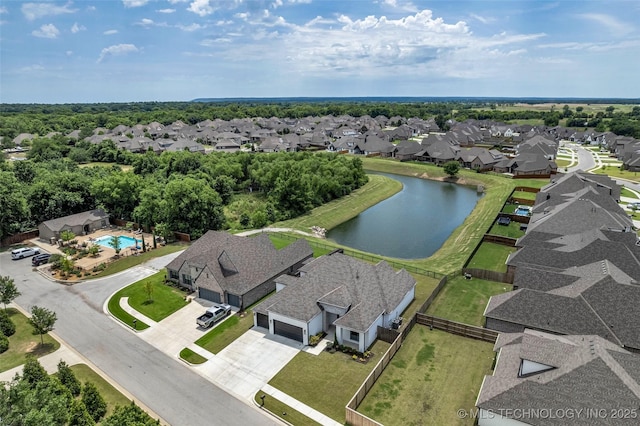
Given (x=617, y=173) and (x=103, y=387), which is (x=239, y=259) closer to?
(x=103, y=387)

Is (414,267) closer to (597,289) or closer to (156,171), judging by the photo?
(597,289)

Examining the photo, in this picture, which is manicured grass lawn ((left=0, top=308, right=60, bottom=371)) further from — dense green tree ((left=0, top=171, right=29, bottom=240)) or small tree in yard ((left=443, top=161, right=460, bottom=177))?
small tree in yard ((left=443, top=161, right=460, bottom=177))

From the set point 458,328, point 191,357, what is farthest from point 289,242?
point 458,328

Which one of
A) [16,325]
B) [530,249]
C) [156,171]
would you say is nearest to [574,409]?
[530,249]

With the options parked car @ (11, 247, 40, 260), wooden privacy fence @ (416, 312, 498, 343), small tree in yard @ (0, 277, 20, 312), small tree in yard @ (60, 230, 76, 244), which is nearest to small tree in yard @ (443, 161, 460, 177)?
wooden privacy fence @ (416, 312, 498, 343)

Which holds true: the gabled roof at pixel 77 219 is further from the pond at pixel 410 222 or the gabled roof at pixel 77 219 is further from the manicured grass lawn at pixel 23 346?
the pond at pixel 410 222

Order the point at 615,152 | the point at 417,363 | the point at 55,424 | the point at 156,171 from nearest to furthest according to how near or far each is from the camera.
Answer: the point at 55,424 → the point at 417,363 → the point at 156,171 → the point at 615,152
